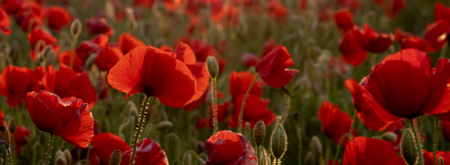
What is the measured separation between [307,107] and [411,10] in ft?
13.6

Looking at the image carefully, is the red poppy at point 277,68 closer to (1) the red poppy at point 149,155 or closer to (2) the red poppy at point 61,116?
(1) the red poppy at point 149,155

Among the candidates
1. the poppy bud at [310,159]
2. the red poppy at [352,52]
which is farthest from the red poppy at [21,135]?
the red poppy at [352,52]

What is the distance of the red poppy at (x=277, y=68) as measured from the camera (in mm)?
1058

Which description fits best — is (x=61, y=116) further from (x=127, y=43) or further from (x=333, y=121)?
(x=333, y=121)

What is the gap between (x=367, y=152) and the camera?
82cm

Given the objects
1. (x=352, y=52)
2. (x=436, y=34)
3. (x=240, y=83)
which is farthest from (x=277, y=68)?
(x=352, y=52)

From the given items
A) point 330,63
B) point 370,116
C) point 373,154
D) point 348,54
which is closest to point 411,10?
point 330,63

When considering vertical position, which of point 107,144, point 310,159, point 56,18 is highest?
point 56,18

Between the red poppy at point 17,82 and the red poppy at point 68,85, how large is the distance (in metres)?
0.06

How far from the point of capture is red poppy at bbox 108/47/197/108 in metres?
0.78

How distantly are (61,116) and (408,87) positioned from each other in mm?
721

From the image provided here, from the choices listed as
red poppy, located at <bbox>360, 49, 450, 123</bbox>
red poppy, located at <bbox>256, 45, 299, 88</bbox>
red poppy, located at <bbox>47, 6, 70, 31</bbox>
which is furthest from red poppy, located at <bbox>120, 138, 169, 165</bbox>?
red poppy, located at <bbox>47, 6, 70, 31</bbox>

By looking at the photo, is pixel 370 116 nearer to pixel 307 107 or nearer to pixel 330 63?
pixel 307 107

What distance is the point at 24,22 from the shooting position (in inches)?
81.4
